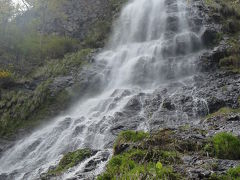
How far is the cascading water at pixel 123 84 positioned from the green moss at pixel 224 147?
300cm

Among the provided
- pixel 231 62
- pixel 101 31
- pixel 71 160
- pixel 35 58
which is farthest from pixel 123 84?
pixel 71 160

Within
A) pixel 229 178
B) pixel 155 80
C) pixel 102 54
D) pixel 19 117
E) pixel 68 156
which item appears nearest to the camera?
pixel 229 178

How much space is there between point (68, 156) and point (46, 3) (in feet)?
80.9

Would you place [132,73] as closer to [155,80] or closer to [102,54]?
[155,80]

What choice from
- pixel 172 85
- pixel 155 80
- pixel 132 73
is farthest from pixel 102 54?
pixel 172 85

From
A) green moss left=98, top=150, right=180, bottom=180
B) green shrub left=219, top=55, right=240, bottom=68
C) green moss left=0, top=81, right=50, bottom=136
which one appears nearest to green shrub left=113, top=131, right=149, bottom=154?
green moss left=98, top=150, right=180, bottom=180

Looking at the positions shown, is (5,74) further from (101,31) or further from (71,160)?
(71,160)

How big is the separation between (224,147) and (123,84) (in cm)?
1439

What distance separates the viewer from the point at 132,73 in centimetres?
2273

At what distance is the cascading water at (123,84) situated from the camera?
1514 centimetres

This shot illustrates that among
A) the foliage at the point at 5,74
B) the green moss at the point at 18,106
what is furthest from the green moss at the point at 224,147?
the foliage at the point at 5,74

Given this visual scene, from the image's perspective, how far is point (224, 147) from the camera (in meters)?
8.11

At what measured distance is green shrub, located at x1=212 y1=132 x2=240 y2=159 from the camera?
26.0ft

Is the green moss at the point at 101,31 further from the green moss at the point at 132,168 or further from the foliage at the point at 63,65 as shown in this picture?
the green moss at the point at 132,168
